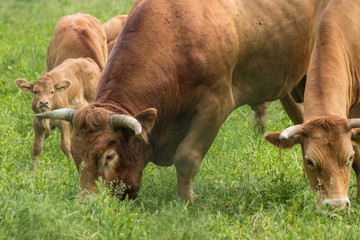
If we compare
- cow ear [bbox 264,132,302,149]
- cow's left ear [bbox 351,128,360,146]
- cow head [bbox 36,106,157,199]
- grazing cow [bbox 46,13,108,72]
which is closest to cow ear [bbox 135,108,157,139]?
cow head [bbox 36,106,157,199]

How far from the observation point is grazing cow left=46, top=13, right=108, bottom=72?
10.9 meters

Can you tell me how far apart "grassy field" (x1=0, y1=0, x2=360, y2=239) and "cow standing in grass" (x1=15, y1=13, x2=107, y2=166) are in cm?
40

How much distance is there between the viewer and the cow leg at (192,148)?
6.89 meters

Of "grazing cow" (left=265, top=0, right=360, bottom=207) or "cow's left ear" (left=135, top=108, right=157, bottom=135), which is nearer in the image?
"grazing cow" (left=265, top=0, right=360, bottom=207)

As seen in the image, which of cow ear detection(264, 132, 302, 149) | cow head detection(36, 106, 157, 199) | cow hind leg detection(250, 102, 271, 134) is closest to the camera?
cow head detection(36, 106, 157, 199)

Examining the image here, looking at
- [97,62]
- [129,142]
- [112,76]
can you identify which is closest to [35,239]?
[129,142]

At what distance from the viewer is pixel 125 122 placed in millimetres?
6023

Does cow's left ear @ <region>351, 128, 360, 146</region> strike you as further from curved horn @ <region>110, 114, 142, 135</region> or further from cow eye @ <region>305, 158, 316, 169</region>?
curved horn @ <region>110, 114, 142, 135</region>

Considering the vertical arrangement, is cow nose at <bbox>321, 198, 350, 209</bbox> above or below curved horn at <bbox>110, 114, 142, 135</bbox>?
below

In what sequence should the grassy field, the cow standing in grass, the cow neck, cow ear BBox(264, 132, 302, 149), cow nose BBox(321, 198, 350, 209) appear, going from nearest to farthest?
the grassy field, cow nose BBox(321, 198, 350, 209), the cow neck, cow ear BBox(264, 132, 302, 149), the cow standing in grass

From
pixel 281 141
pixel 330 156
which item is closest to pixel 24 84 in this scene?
pixel 281 141

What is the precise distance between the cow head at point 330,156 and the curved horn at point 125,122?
63.6 inches

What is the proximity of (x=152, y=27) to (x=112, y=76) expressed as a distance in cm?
69

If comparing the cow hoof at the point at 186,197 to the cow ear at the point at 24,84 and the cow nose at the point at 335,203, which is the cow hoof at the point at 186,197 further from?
the cow ear at the point at 24,84
